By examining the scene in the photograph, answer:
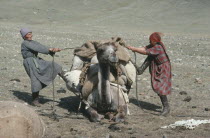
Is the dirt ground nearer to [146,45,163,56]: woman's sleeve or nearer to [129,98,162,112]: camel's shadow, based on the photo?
[129,98,162,112]: camel's shadow

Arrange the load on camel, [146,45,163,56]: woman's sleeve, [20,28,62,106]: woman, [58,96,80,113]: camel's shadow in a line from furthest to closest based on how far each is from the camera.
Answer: [58,96,80,113]: camel's shadow → [20,28,62,106]: woman → [146,45,163,56]: woman's sleeve → the load on camel

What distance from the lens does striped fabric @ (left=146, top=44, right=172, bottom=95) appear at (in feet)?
27.7

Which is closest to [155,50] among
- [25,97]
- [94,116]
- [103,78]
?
[103,78]

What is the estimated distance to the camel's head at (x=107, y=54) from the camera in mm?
7270

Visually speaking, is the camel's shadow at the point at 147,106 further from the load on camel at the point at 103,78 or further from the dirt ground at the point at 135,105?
the load on camel at the point at 103,78

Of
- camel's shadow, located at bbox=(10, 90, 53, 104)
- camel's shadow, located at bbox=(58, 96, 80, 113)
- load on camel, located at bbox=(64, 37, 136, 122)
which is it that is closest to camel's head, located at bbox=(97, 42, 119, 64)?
load on camel, located at bbox=(64, 37, 136, 122)

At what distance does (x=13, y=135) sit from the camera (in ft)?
18.4

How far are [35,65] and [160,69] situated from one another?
253cm

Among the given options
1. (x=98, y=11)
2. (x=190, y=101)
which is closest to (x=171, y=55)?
(x=190, y=101)

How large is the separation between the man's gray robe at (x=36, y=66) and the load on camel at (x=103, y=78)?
0.41 m

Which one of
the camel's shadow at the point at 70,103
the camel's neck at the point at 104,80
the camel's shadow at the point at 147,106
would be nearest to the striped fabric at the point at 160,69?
the camel's shadow at the point at 147,106

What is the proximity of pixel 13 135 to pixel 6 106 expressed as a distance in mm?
435

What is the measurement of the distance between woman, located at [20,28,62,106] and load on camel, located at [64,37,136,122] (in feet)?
1.36

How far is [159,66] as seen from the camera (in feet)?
28.1
